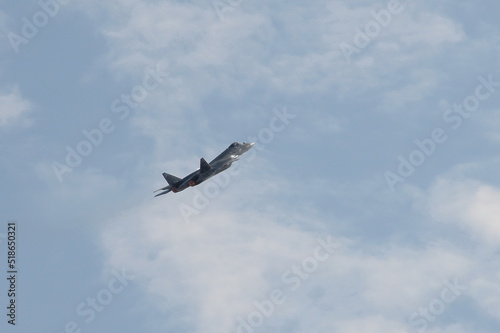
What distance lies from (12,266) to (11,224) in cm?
779

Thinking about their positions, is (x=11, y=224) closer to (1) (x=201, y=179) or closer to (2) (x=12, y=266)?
(2) (x=12, y=266)

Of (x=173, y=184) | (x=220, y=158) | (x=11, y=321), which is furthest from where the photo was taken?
(x=220, y=158)

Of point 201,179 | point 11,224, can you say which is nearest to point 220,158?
point 201,179

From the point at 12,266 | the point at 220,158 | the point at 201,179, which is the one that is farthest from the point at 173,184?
the point at 12,266

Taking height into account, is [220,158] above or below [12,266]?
above

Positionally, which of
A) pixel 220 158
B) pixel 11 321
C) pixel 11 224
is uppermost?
pixel 220 158

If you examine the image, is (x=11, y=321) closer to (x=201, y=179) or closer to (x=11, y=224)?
(x=11, y=224)

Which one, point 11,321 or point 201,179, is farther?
point 201,179

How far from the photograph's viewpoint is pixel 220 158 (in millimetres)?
193250

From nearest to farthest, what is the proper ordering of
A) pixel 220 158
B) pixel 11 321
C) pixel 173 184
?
pixel 11 321, pixel 173 184, pixel 220 158

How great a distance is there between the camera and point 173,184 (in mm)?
176750

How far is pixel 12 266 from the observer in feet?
542

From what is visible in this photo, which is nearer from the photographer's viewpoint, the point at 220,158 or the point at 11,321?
the point at 11,321

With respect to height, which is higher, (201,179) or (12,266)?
(201,179)
